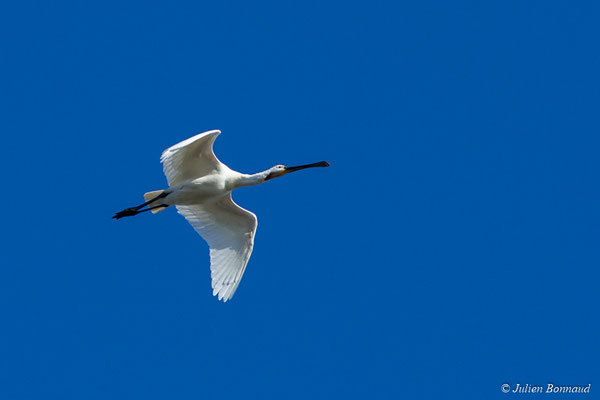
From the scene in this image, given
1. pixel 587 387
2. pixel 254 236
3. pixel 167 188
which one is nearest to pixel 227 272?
pixel 254 236

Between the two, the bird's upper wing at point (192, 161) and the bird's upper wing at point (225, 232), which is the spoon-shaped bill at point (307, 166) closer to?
the bird's upper wing at point (225, 232)

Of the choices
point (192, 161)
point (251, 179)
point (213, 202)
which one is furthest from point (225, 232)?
point (192, 161)

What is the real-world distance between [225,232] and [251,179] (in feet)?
4.80

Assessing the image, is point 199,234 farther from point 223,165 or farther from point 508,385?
point 508,385

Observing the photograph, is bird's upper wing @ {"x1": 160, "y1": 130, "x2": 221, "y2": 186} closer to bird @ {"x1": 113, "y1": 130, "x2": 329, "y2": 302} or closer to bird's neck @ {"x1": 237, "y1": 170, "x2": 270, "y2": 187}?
bird @ {"x1": 113, "y1": 130, "x2": 329, "y2": 302}

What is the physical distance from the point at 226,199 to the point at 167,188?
1.24 metres

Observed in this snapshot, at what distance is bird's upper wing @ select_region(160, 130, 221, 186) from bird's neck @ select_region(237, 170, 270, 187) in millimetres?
499

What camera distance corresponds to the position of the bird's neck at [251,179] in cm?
1642

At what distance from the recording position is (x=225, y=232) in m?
17.4

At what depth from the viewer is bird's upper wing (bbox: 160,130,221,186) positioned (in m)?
15.6

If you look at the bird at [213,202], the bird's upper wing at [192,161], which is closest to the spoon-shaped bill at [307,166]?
the bird at [213,202]

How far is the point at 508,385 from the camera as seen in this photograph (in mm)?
15477

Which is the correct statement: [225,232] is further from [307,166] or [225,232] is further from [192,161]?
[307,166]

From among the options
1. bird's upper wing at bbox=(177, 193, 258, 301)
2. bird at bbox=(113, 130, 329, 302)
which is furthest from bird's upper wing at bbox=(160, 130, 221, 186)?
bird's upper wing at bbox=(177, 193, 258, 301)
